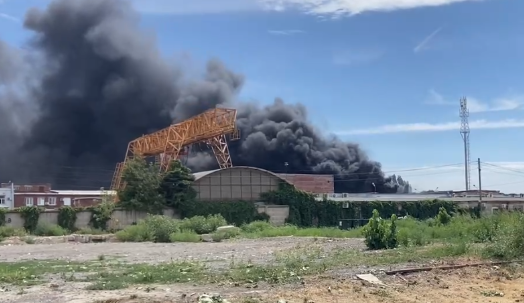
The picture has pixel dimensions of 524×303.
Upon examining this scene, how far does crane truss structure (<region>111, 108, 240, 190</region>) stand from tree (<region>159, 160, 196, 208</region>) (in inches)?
164

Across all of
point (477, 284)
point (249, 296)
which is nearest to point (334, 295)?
point (249, 296)

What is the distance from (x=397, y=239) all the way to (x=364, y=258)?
517cm

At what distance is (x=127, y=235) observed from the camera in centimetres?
3734

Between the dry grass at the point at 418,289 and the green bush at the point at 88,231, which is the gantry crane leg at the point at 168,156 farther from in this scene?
the dry grass at the point at 418,289

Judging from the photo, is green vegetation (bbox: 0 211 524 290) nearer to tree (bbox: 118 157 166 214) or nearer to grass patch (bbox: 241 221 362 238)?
grass patch (bbox: 241 221 362 238)

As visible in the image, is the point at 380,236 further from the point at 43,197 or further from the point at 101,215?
the point at 43,197

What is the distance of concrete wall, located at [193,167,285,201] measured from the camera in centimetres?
5481

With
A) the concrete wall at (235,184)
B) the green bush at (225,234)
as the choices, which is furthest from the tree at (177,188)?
the green bush at (225,234)

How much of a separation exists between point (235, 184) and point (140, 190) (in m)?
9.00

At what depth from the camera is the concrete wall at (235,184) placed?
54812 millimetres

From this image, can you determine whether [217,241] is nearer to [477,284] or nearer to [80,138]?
[477,284]

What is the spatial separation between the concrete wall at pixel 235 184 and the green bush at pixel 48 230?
12.7 metres

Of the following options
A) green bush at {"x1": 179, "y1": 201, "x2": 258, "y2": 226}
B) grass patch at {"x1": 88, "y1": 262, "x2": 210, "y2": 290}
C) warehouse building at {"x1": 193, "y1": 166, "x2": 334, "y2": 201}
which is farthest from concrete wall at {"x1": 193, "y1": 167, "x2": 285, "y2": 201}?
grass patch at {"x1": 88, "y1": 262, "x2": 210, "y2": 290}

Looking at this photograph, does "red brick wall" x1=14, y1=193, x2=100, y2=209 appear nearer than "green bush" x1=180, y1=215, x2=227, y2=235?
No
